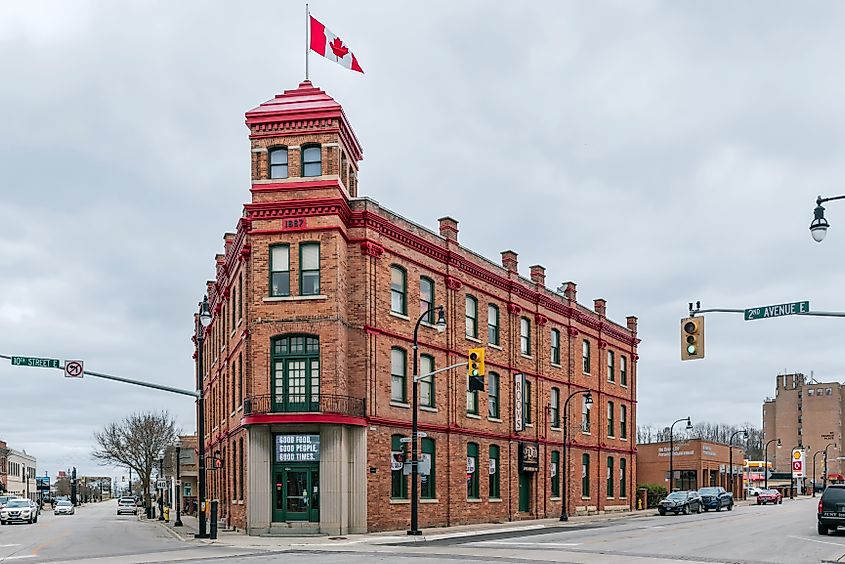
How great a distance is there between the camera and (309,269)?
3662 cm

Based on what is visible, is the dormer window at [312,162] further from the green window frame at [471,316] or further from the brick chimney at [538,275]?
the brick chimney at [538,275]

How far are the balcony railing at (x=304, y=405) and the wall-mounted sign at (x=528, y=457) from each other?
632 inches

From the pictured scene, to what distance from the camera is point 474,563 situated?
947 inches

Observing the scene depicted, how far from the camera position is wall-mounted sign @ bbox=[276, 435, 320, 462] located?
35.7m

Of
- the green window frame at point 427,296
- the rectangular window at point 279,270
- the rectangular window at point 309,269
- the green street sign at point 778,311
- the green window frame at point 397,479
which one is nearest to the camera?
the green street sign at point 778,311

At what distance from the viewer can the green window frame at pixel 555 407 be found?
A: 54688 mm

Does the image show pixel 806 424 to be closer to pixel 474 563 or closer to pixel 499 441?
pixel 499 441

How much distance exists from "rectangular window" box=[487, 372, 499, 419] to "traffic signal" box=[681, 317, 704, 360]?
23077 millimetres

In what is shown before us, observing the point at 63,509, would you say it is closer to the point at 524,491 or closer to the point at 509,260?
the point at 524,491

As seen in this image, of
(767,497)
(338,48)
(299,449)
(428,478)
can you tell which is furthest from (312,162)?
(767,497)

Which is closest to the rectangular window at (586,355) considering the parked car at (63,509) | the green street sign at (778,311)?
the green street sign at (778,311)

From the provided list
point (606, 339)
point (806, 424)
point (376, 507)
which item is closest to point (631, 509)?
point (606, 339)

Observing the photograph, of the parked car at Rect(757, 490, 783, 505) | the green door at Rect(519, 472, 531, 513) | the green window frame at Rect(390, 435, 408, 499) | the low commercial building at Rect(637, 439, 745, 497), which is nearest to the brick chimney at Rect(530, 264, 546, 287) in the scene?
the green door at Rect(519, 472, 531, 513)

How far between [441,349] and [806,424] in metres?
168
